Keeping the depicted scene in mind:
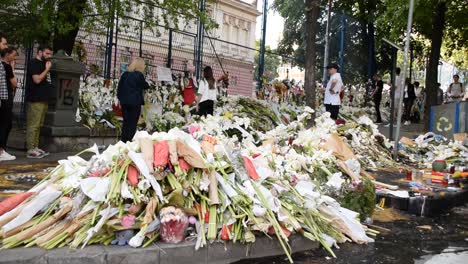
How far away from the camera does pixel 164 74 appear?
1334 cm

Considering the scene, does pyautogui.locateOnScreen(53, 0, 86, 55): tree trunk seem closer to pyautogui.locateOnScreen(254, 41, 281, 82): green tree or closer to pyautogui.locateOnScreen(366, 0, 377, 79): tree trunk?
pyautogui.locateOnScreen(254, 41, 281, 82): green tree

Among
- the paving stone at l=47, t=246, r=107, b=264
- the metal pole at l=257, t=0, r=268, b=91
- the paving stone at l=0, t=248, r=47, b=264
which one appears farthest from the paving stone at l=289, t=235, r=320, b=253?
the metal pole at l=257, t=0, r=268, b=91

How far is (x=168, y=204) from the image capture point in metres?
4.38

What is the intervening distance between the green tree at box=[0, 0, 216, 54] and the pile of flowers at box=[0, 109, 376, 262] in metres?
6.30

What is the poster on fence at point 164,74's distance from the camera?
43.5 ft

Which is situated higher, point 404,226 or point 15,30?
point 15,30

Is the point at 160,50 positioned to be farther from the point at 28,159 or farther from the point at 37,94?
the point at 28,159

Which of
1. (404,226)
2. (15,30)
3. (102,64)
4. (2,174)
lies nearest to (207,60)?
(102,64)

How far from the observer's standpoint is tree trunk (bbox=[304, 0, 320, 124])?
529 inches

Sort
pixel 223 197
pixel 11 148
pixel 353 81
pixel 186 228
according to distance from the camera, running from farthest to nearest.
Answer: pixel 353 81, pixel 11 148, pixel 223 197, pixel 186 228

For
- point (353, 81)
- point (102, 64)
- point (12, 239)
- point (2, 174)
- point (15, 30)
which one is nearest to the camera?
point (12, 239)

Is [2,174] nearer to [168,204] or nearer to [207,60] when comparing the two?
[168,204]

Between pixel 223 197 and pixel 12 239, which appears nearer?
pixel 12 239

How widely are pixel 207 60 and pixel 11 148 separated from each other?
6681 millimetres
